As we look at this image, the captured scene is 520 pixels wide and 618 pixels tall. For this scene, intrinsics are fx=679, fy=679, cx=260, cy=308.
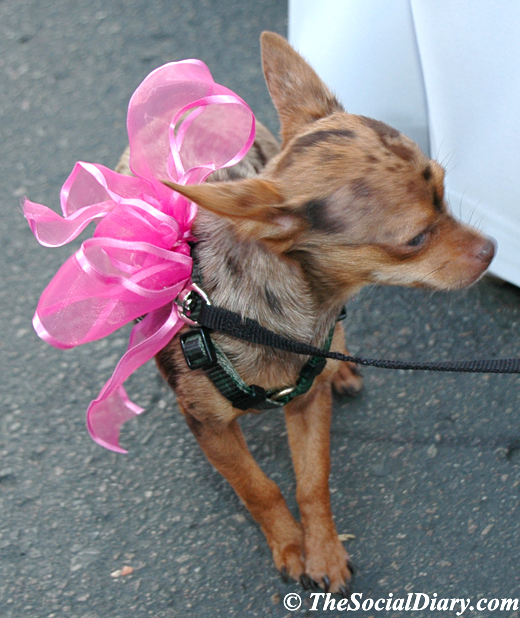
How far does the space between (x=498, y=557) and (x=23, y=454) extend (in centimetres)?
205

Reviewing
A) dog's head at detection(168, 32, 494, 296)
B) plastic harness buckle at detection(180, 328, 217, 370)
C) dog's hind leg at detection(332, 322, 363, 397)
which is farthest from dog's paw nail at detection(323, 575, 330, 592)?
dog's head at detection(168, 32, 494, 296)

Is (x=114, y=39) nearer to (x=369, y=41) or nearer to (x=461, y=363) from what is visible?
(x=369, y=41)

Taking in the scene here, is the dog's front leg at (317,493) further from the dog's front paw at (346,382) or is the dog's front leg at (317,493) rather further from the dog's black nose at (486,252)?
the dog's black nose at (486,252)

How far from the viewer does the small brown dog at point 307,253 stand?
190cm

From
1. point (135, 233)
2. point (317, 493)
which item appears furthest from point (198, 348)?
point (317, 493)

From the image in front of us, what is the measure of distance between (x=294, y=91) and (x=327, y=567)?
1.71 meters

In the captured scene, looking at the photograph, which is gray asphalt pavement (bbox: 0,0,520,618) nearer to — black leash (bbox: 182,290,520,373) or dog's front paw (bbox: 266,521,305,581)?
dog's front paw (bbox: 266,521,305,581)

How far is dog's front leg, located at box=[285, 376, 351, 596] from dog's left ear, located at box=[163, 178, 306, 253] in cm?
75

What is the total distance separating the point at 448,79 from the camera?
2.81 metres

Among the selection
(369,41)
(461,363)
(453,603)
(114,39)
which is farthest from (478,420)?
(114,39)

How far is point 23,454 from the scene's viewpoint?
308cm

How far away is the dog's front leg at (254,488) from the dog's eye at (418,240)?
0.93 metres

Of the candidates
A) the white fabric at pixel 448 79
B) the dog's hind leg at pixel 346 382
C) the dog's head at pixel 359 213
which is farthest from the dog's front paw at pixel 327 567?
the white fabric at pixel 448 79

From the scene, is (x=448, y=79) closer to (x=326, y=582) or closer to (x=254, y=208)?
(x=254, y=208)
